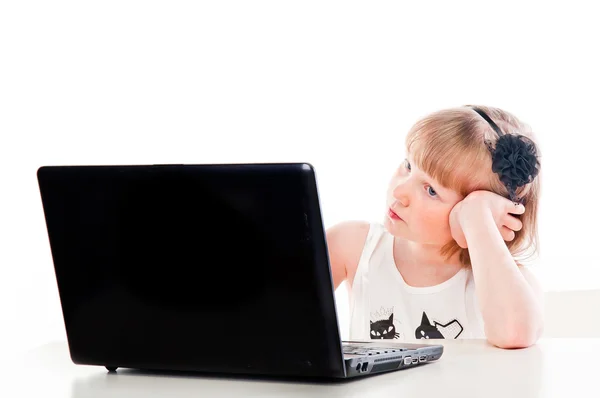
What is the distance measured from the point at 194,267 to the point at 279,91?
205 cm

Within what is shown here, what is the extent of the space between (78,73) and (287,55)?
2.37ft

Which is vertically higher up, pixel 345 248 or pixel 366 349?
pixel 366 349

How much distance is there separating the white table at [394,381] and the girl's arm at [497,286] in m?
0.05

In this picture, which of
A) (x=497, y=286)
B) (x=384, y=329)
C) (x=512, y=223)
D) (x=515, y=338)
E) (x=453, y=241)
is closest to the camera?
(x=515, y=338)

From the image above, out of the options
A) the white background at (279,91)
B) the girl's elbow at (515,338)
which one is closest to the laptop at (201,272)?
the girl's elbow at (515,338)

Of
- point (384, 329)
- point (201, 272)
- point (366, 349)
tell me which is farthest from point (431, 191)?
point (201, 272)

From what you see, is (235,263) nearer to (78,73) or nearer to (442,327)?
(442,327)

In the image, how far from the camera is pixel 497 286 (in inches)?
52.2

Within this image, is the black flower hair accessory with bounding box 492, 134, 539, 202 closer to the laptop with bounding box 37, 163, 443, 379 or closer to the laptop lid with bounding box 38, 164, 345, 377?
the laptop with bounding box 37, 163, 443, 379

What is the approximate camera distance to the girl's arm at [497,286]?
1.20 meters

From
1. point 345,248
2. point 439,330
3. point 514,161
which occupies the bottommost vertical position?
point 439,330

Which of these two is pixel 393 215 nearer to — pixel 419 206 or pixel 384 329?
pixel 419 206

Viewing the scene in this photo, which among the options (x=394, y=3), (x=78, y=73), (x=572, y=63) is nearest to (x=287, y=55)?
(x=394, y=3)

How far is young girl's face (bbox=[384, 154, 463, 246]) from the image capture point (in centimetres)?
152
